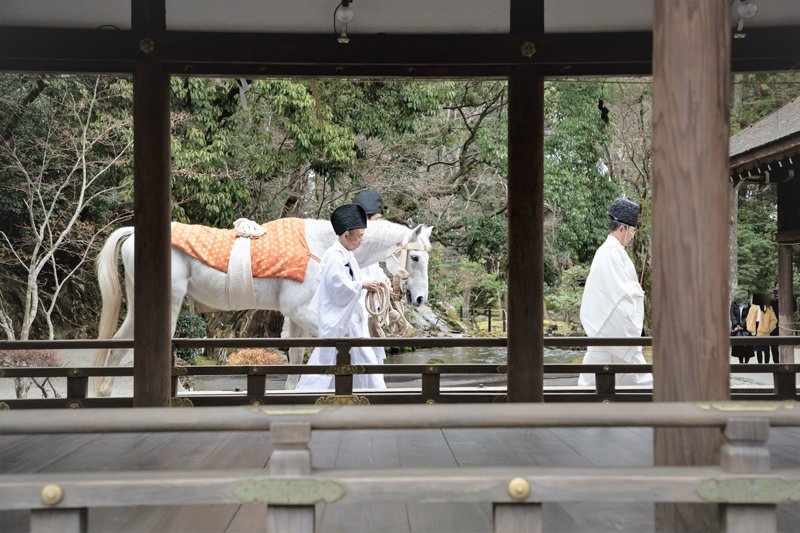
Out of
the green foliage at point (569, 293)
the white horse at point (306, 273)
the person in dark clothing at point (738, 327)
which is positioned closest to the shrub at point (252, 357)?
the white horse at point (306, 273)

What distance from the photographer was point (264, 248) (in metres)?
7.12

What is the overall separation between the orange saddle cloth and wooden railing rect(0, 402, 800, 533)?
4.91 m

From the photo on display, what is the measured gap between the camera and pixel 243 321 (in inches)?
492

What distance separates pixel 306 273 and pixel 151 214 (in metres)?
2.64

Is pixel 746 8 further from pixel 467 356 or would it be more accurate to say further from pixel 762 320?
pixel 467 356

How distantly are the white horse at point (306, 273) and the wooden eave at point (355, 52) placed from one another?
2324 mm

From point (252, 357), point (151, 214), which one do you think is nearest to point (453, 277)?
point (252, 357)

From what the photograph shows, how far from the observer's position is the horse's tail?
6.28 metres

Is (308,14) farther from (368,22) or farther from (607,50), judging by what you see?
(607,50)

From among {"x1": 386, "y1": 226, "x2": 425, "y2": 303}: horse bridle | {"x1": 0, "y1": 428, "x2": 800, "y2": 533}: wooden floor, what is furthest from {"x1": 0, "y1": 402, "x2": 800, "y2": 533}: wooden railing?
{"x1": 386, "y1": 226, "x2": 425, "y2": 303}: horse bridle

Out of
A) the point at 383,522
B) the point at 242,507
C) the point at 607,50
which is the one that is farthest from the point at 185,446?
the point at 607,50

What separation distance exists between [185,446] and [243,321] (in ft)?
28.7

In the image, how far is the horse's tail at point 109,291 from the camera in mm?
6281

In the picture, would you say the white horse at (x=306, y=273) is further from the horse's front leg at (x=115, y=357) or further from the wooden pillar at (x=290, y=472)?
the wooden pillar at (x=290, y=472)
